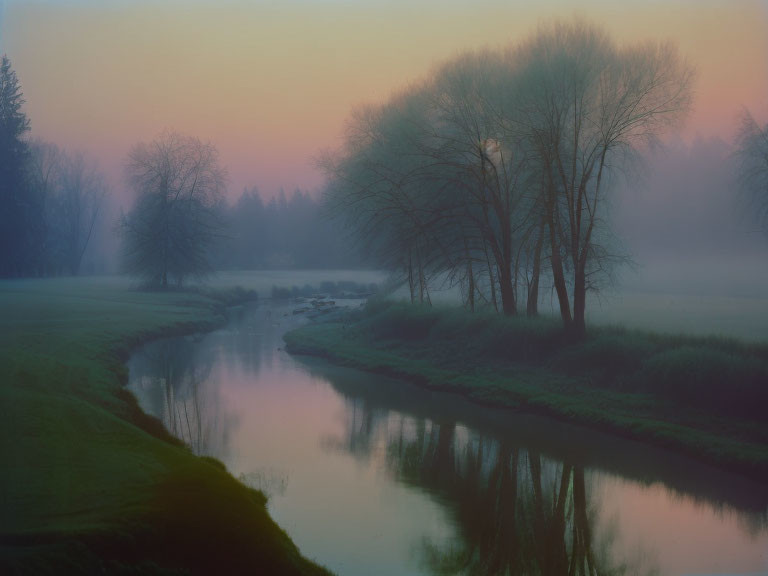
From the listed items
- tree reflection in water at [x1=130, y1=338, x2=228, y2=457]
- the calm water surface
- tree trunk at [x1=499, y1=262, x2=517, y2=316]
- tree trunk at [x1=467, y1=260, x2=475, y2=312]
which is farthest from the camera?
tree trunk at [x1=467, y1=260, x2=475, y2=312]

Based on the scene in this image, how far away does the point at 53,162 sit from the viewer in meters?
15.3

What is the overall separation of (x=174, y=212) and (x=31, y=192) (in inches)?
721

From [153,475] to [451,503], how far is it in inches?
146

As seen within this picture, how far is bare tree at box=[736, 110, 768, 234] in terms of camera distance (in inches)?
629

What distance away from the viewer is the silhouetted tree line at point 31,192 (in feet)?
41.5

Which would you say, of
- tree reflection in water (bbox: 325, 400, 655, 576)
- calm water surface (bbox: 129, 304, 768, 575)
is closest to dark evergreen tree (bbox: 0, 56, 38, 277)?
calm water surface (bbox: 129, 304, 768, 575)

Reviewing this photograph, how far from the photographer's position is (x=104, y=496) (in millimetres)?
6762

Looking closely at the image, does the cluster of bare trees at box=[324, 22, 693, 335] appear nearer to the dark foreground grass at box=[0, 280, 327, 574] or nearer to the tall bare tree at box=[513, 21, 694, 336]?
the tall bare tree at box=[513, 21, 694, 336]

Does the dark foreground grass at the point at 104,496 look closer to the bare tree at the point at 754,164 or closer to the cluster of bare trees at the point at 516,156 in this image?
the cluster of bare trees at the point at 516,156

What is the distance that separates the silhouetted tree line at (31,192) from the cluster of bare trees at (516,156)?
8.10m

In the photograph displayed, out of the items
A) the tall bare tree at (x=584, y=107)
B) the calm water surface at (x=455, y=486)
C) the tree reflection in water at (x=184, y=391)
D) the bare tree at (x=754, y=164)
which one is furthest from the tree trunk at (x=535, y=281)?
the tree reflection in water at (x=184, y=391)

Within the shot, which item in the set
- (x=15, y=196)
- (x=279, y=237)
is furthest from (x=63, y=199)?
(x=279, y=237)

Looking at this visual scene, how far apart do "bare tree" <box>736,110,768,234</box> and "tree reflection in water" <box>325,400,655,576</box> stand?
8.68 meters

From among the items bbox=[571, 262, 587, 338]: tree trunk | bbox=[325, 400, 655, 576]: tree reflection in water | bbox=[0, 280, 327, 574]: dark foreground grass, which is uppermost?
bbox=[571, 262, 587, 338]: tree trunk
